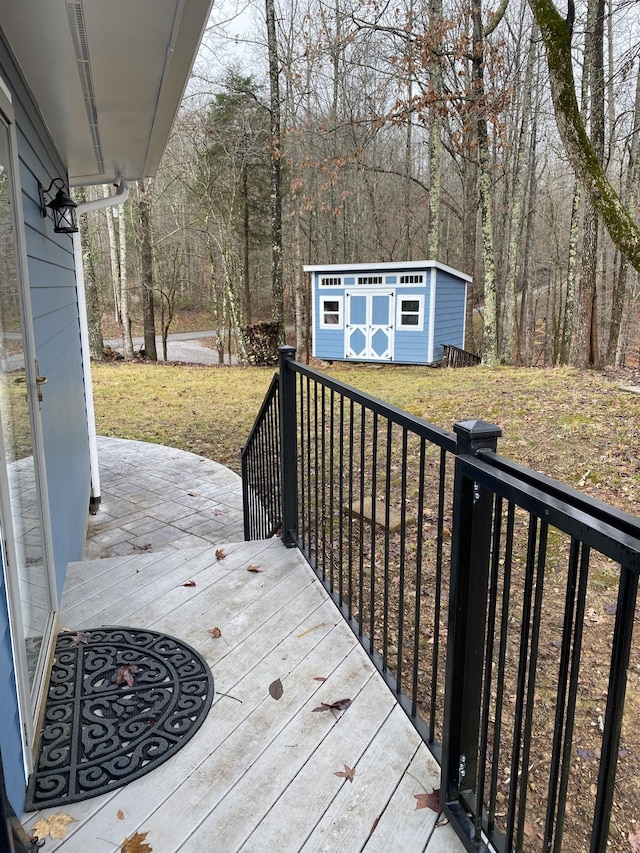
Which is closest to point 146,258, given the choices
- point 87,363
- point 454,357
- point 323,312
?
point 323,312

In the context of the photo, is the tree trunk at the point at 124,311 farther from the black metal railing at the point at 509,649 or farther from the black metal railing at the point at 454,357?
the black metal railing at the point at 509,649

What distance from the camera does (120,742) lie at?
1.77m

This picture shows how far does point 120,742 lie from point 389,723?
811mm

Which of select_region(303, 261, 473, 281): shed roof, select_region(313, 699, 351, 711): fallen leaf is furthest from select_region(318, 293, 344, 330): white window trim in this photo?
select_region(313, 699, 351, 711): fallen leaf

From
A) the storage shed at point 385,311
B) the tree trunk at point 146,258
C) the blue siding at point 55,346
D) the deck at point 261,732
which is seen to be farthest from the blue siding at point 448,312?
the deck at point 261,732

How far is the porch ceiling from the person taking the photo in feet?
5.84

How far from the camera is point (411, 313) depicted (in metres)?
13.6

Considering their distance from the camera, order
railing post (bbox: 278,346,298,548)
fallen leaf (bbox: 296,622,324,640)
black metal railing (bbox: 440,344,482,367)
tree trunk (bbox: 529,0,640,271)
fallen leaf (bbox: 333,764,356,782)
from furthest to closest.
A: black metal railing (bbox: 440,344,482,367) < tree trunk (bbox: 529,0,640,271) < railing post (bbox: 278,346,298,548) < fallen leaf (bbox: 296,622,324,640) < fallen leaf (bbox: 333,764,356,782)

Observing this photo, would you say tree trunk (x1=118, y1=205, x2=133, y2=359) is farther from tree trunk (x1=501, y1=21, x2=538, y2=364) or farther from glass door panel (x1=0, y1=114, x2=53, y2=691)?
glass door panel (x1=0, y1=114, x2=53, y2=691)

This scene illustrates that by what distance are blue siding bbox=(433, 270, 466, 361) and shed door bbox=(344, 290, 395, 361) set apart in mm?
1052

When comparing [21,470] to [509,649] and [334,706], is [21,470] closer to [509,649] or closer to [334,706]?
[334,706]

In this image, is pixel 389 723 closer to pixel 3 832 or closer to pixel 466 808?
pixel 466 808

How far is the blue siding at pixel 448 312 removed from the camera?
13672mm

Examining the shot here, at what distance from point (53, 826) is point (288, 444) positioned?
1810 mm
